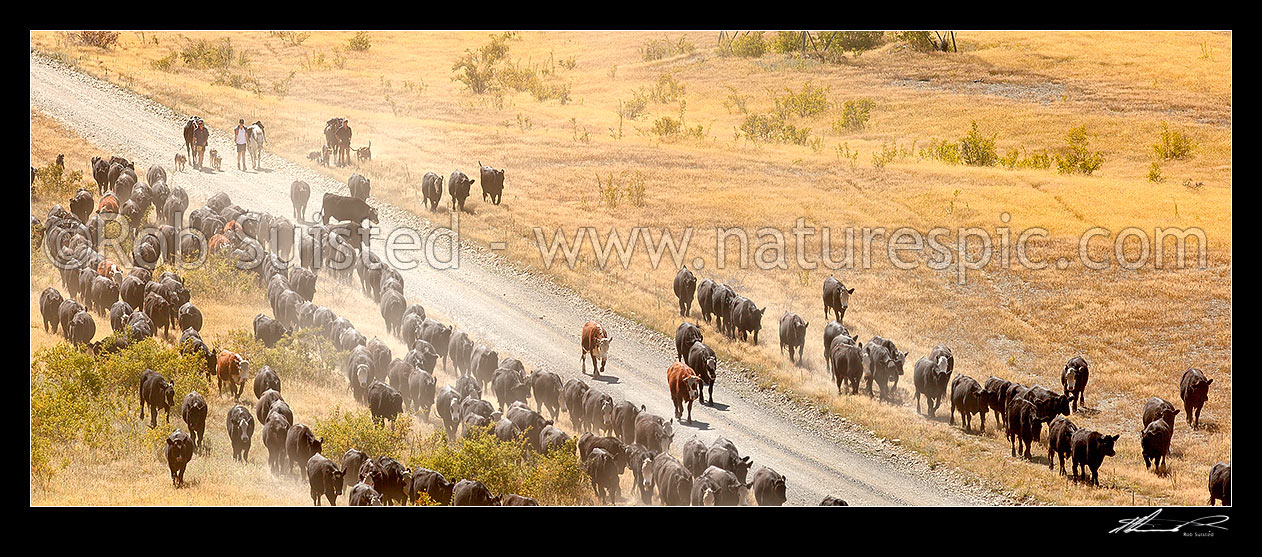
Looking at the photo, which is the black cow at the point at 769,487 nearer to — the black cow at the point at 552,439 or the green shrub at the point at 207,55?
the black cow at the point at 552,439

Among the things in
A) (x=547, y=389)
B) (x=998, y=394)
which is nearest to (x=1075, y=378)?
(x=998, y=394)

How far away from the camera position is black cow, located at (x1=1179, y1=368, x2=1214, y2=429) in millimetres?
21500

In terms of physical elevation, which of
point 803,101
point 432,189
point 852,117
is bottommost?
point 432,189

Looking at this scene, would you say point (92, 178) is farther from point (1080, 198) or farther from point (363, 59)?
point (1080, 198)

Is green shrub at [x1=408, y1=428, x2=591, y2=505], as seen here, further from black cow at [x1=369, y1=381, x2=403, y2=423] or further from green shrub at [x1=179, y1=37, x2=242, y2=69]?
green shrub at [x1=179, y1=37, x2=242, y2=69]

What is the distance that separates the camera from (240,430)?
18859mm

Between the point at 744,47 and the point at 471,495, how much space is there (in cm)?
1953

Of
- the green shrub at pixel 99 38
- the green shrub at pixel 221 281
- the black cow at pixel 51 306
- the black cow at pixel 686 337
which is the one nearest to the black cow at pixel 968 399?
the black cow at pixel 686 337

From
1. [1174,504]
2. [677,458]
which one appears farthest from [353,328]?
[1174,504]

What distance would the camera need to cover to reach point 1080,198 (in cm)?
2831

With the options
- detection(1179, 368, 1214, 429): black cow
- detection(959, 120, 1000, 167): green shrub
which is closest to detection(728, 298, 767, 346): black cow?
detection(1179, 368, 1214, 429): black cow

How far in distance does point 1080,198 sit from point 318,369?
19279mm
